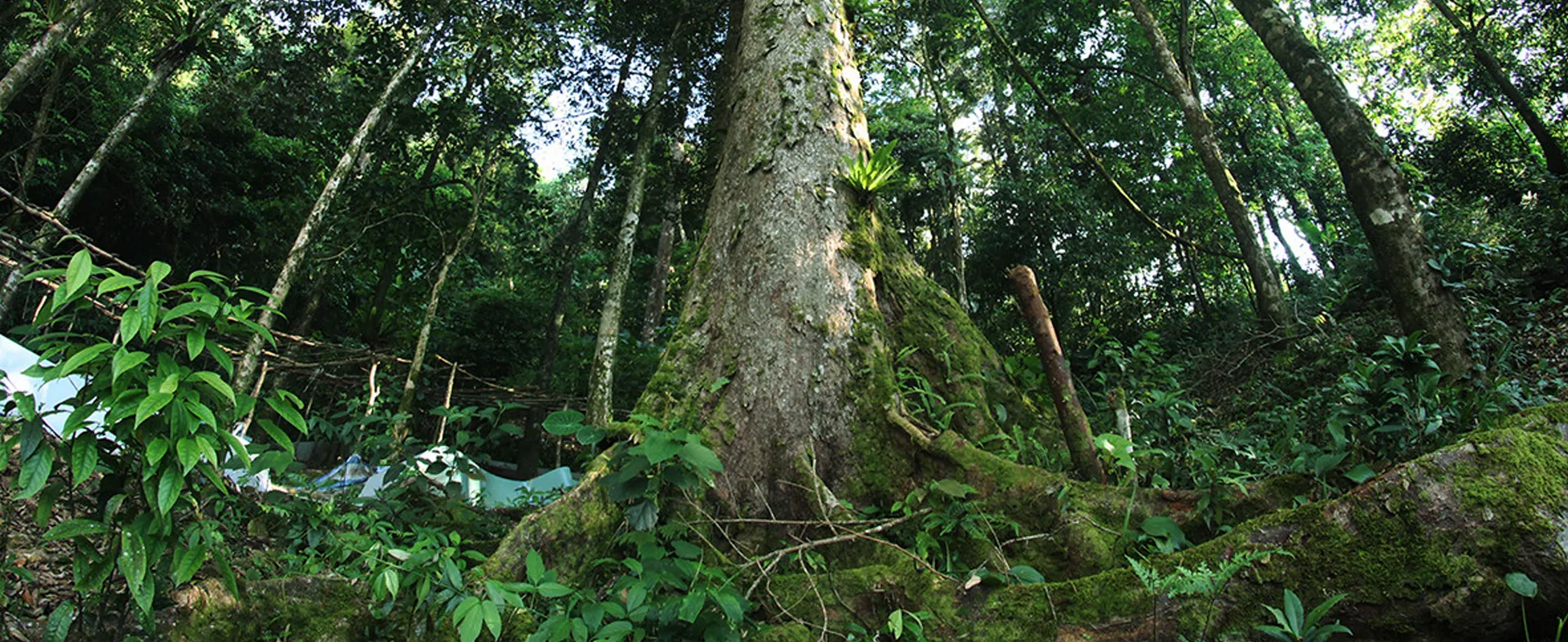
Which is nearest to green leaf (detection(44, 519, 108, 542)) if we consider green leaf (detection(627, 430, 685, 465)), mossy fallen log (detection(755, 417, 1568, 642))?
green leaf (detection(627, 430, 685, 465))

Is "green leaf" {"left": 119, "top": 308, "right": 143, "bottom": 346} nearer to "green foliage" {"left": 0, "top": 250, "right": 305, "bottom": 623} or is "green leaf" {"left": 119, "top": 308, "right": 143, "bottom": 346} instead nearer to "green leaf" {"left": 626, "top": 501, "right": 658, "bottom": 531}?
"green foliage" {"left": 0, "top": 250, "right": 305, "bottom": 623}

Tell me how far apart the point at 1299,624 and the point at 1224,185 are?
672 cm

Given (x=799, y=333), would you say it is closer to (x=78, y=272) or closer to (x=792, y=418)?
(x=792, y=418)

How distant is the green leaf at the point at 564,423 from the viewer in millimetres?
2355

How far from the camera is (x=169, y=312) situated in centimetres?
153

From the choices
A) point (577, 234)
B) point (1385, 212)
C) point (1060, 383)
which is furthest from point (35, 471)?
point (577, 234)

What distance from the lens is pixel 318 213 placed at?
26.8 feet

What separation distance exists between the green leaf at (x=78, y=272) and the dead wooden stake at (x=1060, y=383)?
271 cm

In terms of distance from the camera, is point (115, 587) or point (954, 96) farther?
point (954, 96)

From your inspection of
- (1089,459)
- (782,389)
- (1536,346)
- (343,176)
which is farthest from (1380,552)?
(343,176)

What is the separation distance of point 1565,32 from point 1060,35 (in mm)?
6787

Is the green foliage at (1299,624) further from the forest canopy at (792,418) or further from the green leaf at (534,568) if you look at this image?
the green leaf at (534,568)

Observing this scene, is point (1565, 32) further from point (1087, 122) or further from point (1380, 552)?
point (1380, 552)

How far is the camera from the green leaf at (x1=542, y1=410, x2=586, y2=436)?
2355mm
